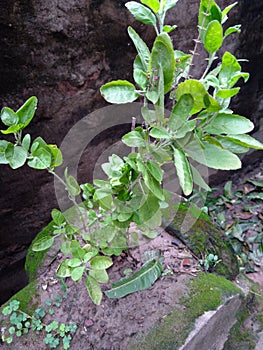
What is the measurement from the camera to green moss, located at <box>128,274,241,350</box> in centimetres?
82

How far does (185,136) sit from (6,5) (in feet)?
2.43

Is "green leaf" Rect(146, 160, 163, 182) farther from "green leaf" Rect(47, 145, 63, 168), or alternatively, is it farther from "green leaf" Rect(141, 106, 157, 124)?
"green leaf" Rect(47, 145, 63, 168)

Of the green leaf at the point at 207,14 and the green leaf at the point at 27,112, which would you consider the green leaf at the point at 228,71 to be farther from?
the green leaf at the point at 27,112

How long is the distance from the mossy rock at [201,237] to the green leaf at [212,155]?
518 mm

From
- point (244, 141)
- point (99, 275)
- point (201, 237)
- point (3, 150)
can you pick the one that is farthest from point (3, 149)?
point (201, 237)

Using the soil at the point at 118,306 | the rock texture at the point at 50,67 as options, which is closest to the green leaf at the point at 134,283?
the soil at the point at 118,306

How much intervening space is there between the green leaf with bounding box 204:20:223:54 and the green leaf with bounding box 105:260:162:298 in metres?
0.61

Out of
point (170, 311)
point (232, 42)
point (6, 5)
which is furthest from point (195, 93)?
point (232, 42)

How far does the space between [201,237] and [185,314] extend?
11.4 inches

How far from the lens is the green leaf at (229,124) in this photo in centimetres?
60

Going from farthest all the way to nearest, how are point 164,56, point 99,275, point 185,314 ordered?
point 185,314 → point 99,275 → point 164,56

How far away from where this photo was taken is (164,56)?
0.54m

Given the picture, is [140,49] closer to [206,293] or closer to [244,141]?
[244,141]

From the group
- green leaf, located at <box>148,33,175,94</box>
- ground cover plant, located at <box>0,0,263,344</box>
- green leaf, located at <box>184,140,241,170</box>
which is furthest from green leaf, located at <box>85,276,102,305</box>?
green leaf, located at <box>148,33,175,94</box>
